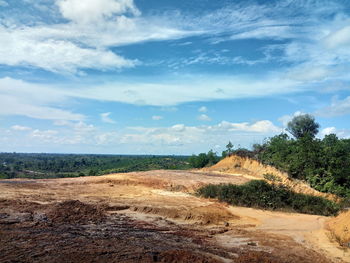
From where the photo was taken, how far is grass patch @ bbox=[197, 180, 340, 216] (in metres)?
15.8

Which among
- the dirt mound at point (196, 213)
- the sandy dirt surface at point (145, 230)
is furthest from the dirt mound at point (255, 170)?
the dirt mound at point (196, 213)

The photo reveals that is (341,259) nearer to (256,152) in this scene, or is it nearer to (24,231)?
(24,231)

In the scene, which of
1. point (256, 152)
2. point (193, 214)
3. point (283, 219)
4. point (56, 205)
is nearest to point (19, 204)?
point (56, 205)

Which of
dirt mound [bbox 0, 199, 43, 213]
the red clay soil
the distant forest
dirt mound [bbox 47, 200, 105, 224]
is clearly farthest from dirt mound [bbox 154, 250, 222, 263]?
the distant forest

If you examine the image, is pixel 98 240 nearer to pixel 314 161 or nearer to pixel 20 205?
pixel 20 205

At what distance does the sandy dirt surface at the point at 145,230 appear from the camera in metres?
7.38

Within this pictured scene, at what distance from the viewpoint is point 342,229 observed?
34.9 ft

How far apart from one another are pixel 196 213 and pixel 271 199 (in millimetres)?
5037

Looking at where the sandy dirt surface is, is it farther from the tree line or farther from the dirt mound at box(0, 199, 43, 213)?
the tree line

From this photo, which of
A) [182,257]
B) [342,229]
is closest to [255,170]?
[342,229]

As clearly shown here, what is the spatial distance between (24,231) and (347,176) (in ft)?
68.2

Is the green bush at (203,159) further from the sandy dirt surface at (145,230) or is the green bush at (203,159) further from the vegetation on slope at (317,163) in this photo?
the sandy dirt surface at (145,230)

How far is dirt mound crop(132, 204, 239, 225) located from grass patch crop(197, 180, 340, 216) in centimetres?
278

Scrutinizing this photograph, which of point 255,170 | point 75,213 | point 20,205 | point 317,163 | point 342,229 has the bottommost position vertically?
point 342,229
